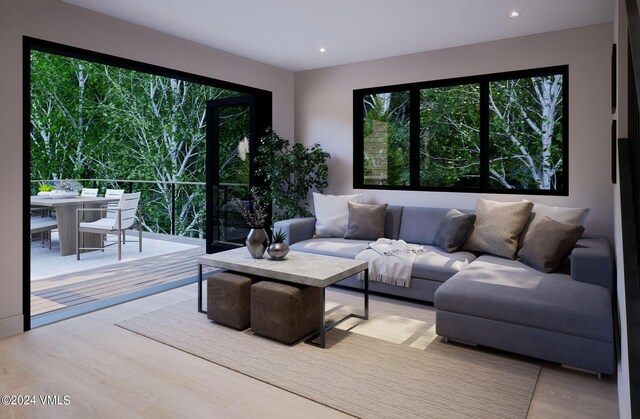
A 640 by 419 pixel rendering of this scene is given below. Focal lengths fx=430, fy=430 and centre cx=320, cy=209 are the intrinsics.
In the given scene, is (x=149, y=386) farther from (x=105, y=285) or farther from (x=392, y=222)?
(x=392, y=222)

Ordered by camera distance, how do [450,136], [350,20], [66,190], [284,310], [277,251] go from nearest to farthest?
[284,310]
[277,251]
[350,20]
[450,136]
[66,190]

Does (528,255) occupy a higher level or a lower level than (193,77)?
lower

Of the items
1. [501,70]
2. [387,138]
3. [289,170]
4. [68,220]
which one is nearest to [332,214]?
[289,170]

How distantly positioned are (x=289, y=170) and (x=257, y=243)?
6.79ft

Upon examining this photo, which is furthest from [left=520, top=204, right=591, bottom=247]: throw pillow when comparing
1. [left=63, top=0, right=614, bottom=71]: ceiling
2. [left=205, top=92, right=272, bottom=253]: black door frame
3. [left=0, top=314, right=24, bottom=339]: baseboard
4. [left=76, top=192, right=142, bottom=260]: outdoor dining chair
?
[left=76, top=192, right=142, bottom=260]: outdoor dining chair

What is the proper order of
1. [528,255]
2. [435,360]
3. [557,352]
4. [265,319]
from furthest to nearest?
[528,255], [265,319], [435,360], [557,352]

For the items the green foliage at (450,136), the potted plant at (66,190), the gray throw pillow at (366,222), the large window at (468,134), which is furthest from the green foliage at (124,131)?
the green foliage at (450,136)

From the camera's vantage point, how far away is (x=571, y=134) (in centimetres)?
420

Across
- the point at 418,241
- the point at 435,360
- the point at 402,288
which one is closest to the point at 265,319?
the point at 435,360

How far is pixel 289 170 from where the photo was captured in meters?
5.44

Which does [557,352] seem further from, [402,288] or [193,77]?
[193,77]

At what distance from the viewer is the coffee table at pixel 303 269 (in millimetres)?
3030

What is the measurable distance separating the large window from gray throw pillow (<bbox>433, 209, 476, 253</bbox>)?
654mm

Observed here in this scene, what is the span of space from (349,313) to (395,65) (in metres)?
3.09
